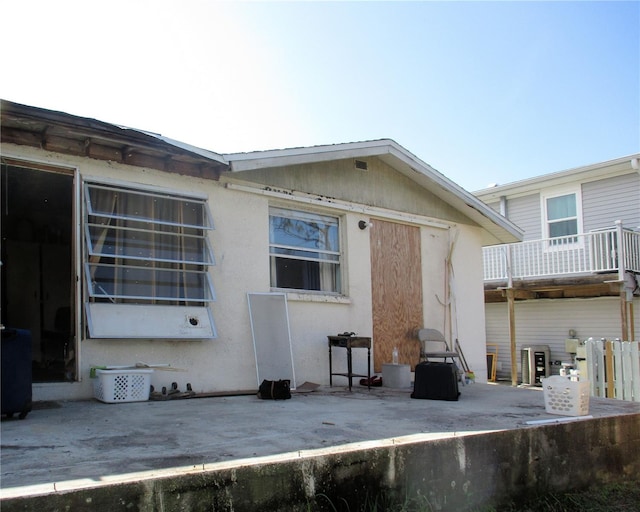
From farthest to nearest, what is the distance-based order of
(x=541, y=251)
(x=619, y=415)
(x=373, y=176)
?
(x=541, y=251) → (x=373, y=176) → (x=619, y=415)

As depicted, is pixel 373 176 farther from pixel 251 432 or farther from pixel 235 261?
pixel 251 432

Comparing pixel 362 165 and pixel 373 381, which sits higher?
pixel 362 165

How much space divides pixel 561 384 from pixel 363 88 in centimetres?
586

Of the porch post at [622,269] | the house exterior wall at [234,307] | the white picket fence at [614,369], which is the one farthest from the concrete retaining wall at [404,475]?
the porch post at [622,269]

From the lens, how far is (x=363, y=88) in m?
9.45

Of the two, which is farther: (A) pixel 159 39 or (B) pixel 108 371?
(A) pixel 159 39

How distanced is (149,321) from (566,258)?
11451 mm

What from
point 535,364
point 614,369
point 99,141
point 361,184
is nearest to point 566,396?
point 614,369

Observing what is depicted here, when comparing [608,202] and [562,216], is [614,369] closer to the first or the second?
[608,202]

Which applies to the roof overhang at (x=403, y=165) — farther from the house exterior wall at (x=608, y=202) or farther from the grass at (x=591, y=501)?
the house exterior wall at (x=608, y=202)

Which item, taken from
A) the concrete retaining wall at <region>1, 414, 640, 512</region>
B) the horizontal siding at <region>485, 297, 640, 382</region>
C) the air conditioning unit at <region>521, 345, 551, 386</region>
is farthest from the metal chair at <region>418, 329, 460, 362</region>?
the horizontal siding at <region>485, 297, 640, 382</region>

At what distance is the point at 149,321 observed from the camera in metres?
6.33

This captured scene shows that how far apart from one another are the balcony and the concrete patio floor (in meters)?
7.28

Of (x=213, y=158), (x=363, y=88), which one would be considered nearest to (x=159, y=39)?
(x=213, y=158)
